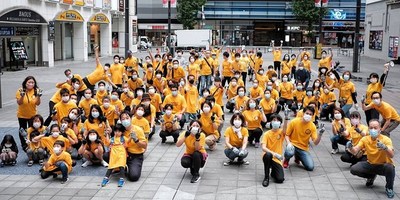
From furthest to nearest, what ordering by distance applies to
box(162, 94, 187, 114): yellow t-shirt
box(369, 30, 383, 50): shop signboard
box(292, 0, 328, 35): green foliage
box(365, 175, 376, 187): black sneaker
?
box(292, 0, 328, 35): green foliage < box(369, 30, 383, 50): shop signboard < box(162, 94, 187, 114): yellow t-shirt < box(365, 175, 376, 187): black sneaker

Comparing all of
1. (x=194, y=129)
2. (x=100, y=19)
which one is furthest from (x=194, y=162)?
(x=100, y=19)

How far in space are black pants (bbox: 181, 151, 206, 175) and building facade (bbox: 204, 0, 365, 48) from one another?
200 feet

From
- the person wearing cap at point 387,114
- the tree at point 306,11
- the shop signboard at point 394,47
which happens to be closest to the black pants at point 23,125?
the person wearing cap at point 387,114

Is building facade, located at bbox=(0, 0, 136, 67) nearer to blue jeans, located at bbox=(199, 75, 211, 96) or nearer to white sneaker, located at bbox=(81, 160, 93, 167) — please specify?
blue jeans, located at bbox=(199, 75, 211, 96)

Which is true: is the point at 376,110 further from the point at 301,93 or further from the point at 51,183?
the point at 51,183

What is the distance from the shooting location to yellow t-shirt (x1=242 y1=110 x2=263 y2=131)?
1127 centimetres

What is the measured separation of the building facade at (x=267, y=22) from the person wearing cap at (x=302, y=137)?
2365 inches

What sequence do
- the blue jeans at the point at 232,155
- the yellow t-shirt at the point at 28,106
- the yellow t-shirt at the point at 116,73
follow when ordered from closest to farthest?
the blue jeans at the point at 232,155, the yellow t-shirt at the point at 28,106, the yellow t-shirt at the point at 116,73

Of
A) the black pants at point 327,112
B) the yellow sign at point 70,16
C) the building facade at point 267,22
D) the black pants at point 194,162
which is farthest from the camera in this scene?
the building facade at point 267,22

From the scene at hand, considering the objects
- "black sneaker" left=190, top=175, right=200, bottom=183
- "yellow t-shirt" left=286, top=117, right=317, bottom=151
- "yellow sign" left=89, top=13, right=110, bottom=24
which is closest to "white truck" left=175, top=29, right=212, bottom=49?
"yellow sign" left=89, top=13, right=110, bottom=24

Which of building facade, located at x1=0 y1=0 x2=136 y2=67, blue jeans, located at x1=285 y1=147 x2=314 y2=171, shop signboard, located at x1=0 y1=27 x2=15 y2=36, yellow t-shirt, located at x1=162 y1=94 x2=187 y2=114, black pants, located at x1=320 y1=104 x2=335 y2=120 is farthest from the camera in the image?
building facade, located at x1=0 y1=0 x2=136 y2=67

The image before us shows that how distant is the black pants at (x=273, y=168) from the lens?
28.4 ft

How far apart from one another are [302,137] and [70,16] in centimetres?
2757

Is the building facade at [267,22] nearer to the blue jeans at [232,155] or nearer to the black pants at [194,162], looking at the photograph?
the blue jeans at [232,155]
